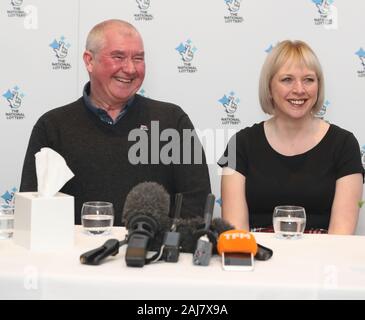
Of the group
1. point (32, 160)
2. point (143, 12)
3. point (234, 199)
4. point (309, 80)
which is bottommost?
point (234, 199)

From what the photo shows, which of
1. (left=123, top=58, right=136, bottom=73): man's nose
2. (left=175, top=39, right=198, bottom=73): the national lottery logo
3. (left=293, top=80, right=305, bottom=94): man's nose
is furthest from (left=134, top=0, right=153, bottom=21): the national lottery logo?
(left=293, top=80, right=305, bottom=94): man's nose

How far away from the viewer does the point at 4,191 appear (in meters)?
3.01

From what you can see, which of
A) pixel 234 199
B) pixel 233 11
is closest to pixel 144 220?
pixel 234 199

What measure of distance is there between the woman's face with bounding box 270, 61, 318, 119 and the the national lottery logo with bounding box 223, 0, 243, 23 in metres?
0.60

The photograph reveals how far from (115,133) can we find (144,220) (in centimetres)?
119

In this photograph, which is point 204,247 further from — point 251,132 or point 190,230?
point 251,132

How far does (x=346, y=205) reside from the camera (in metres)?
2.13

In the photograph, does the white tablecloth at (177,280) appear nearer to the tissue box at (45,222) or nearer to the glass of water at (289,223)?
the tissue box at (45,222)

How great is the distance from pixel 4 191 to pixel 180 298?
209 cm

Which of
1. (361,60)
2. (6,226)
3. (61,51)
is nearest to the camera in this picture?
(6,226)

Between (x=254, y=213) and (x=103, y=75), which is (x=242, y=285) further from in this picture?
(x=103, y=75)

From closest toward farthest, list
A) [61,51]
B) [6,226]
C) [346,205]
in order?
[6,226], [346,205], [61,51]

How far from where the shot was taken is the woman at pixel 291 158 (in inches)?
88.4

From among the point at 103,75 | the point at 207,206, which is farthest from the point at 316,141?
the point at 207,206
